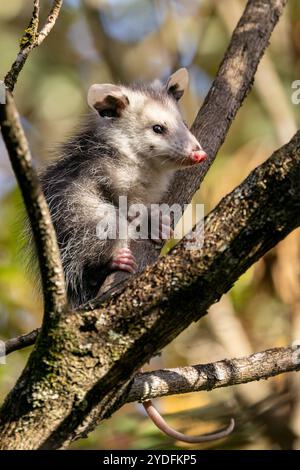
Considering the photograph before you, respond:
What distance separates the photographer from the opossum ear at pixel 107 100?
3.87 meters

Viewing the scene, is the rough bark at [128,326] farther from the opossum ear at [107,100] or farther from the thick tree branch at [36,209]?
the opossum ear at [107,100]

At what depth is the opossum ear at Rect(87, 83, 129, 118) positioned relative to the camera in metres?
3.87

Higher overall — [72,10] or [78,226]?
[72,10]

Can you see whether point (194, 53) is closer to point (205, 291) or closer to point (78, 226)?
point (78, 226)

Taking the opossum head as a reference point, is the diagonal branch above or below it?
below

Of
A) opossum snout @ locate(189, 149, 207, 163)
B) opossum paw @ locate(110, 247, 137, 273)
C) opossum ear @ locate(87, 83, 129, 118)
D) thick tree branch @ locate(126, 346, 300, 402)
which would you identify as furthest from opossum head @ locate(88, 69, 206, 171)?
thick tree branch @ locate(126, 346, 300, 402)

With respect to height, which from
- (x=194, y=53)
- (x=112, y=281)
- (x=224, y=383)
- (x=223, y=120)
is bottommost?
(x=224, y=383)

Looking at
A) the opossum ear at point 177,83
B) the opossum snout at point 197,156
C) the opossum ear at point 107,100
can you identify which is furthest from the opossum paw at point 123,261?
the opossum ear at point 177,83

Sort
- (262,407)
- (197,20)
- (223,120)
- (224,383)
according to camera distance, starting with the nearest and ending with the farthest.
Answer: (224,383)
(223,120)
(262,407)
(197,20)

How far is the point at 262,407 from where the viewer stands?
15.0 ft

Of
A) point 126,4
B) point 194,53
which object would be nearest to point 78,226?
point 194,53

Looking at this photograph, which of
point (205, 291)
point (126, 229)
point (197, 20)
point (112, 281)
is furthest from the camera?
point (197, 20)

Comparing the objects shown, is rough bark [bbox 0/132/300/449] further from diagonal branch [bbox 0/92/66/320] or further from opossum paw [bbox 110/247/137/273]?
opossum paw [bbox 110/247/137/273]
